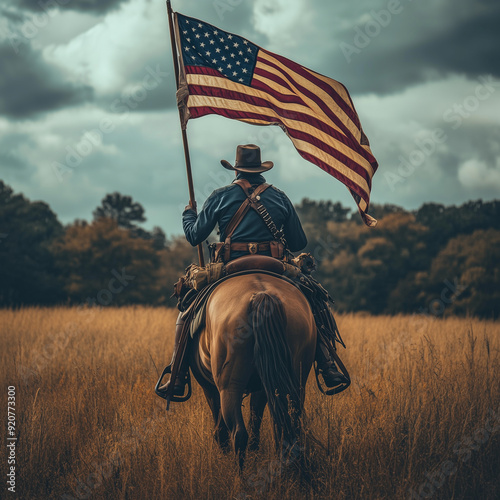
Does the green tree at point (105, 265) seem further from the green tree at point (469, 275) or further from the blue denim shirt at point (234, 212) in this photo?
the blue denim shirt at point (234, 212)

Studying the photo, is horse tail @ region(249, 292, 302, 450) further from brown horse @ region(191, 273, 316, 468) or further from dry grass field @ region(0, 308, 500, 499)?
dry grass field @ region(0, 308, 500, 499)

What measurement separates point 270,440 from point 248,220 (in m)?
2.21

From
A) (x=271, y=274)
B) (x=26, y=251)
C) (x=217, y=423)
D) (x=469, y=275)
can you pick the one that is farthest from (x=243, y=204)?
(x=26, y=251)

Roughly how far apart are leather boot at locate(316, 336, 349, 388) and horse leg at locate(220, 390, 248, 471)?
44.1 inches

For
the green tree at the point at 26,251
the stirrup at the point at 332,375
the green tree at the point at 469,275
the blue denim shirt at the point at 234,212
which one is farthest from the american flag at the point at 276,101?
the green tree at the point at 26,251

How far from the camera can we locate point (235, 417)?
4.34m

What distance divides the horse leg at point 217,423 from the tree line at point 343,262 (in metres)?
25.1

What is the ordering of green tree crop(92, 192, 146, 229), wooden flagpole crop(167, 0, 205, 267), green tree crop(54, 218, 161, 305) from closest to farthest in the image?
wooden flagpole crop(167, 0, 205, 267) < green tree crop(54, 218, 161, 305) < green tree crop(92, 192, 146, 229)

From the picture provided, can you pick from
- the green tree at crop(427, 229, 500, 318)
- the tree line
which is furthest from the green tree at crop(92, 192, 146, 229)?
the green tree at crop(427, 229, 500, 318)

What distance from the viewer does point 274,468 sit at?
4.26m

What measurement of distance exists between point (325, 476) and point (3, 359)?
693 centimetres

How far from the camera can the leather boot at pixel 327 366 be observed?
5.11 m

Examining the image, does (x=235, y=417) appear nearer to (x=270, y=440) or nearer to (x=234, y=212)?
(x=270, y=440)

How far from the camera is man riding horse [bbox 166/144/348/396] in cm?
516
